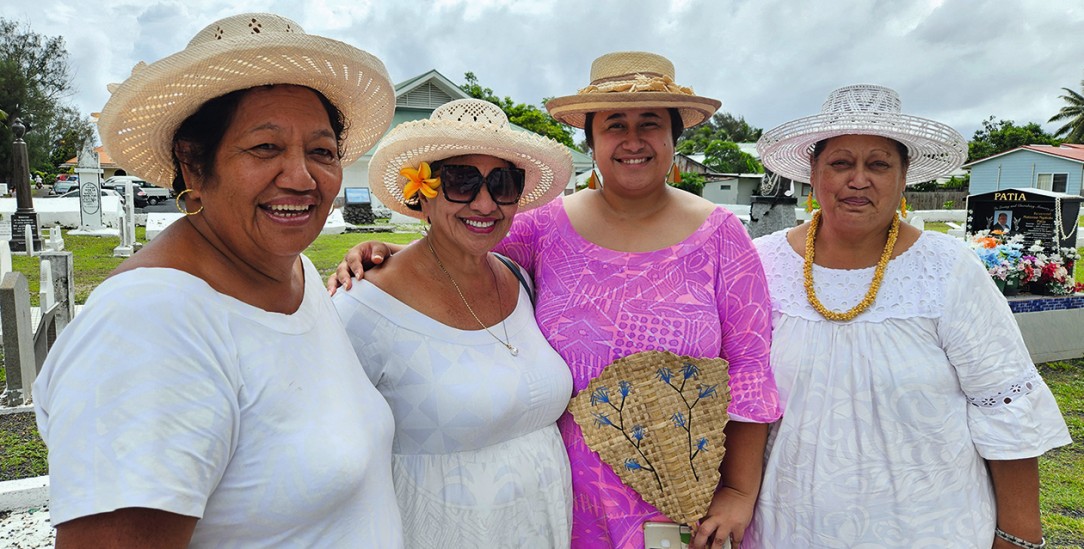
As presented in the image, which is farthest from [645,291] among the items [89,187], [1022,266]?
[89,187]

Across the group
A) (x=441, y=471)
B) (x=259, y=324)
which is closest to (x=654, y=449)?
(x=441, y=471)

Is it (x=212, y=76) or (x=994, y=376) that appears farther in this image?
(x=994, y=376)

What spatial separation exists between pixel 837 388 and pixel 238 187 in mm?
1961

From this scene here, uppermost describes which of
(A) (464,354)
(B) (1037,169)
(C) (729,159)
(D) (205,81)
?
(C) (729,159)

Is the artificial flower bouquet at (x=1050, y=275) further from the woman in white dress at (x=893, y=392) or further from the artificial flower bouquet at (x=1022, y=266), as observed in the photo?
the woman in white dress at (x=893, y=392)

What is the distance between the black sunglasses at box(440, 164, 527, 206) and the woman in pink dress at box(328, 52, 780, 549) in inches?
14.3

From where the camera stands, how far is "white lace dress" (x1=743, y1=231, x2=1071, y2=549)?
2.23 m

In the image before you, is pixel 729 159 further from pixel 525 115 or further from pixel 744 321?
pixel 744 321

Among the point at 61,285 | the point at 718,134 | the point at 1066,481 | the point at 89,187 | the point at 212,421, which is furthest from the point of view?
the point at 718,134

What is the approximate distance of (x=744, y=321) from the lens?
95.0 inches

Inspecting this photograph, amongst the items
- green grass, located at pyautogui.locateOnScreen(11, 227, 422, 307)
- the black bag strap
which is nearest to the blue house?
green grass, located at pyautogui.locateOnScreen(11, 227, 422, 307)

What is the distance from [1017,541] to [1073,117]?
8297 centimetres

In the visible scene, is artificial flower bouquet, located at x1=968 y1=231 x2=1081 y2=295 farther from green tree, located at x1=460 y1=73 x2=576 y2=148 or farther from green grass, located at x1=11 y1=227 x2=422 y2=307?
green tree, located at x1=460 y1=73 x2=576 y2=148

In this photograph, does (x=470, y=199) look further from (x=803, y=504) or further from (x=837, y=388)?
(x=803, y=504)
